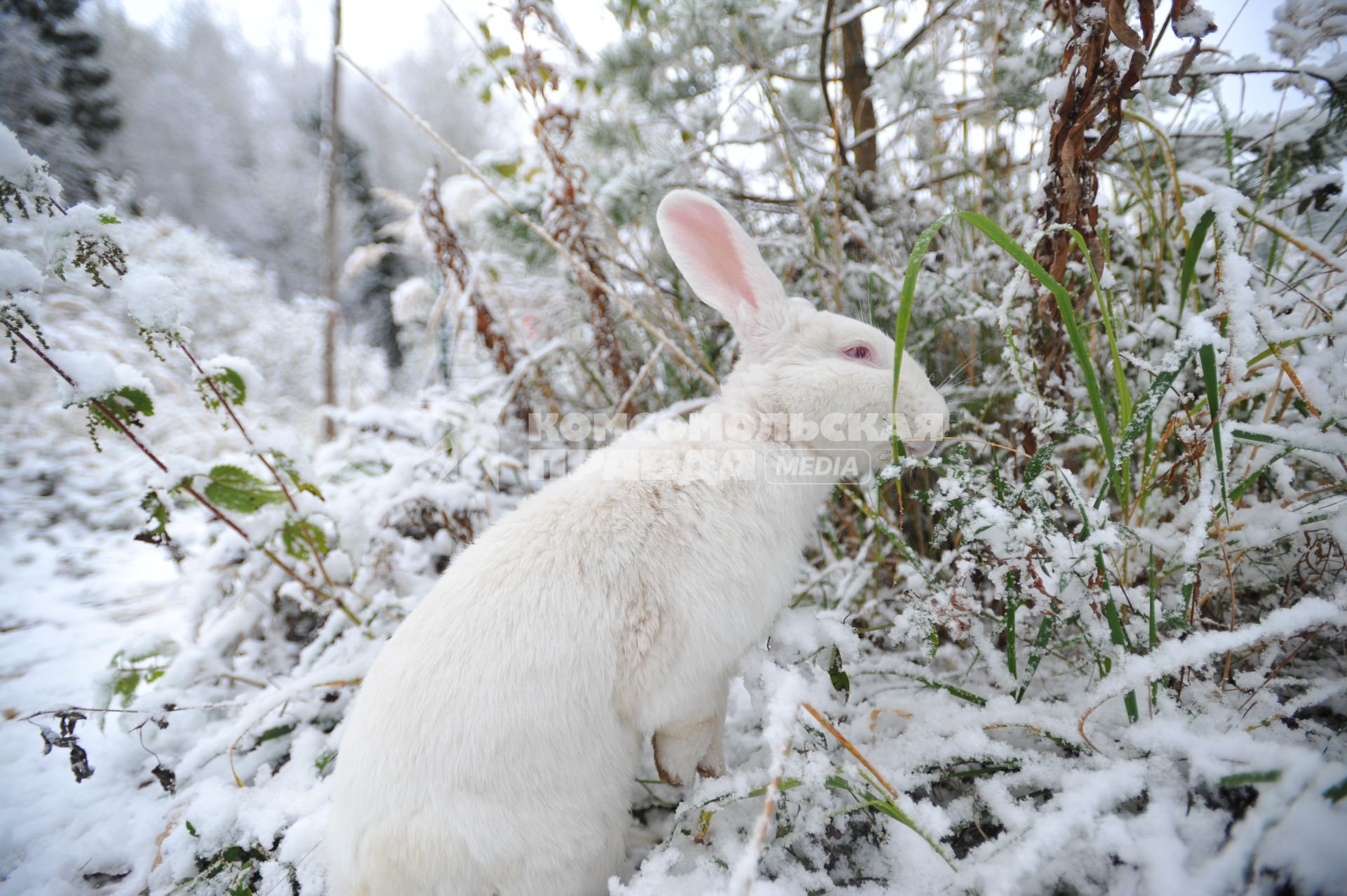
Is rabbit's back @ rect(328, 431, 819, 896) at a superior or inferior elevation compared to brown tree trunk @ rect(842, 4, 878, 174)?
inferior

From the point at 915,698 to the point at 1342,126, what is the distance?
2.00 m

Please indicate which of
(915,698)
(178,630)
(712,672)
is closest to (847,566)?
(915,698)

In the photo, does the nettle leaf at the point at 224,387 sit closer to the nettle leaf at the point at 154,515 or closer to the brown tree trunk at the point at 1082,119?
the nettle leaf at the point at 154,515

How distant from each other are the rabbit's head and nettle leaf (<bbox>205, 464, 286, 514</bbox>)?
1.44m

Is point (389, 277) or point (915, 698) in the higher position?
point (389, 277)

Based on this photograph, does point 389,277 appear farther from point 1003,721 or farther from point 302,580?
point 1003,721

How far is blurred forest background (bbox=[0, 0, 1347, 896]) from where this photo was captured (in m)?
1.02

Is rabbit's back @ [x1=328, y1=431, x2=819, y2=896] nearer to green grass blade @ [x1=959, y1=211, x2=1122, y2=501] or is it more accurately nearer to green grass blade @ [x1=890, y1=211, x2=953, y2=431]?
green grass blade @ [x1=890, y1=211, x2=953, y2=431]

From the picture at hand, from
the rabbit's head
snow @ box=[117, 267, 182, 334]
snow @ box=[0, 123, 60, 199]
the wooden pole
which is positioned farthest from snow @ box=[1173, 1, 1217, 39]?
the wooden pole

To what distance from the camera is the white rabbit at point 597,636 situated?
1.00m

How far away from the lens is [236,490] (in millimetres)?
Result: 1618

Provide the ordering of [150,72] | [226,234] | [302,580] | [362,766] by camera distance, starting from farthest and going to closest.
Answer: [226,234], [150,72], [302,580], [362,766]

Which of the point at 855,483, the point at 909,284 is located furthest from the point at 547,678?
the point at 909,284

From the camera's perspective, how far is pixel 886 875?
1071 millimetres
